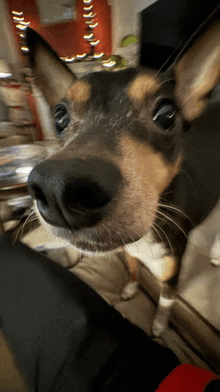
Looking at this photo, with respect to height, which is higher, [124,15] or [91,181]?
[124,15]

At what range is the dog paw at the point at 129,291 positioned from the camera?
90 centimetres

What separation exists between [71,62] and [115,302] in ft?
3.24

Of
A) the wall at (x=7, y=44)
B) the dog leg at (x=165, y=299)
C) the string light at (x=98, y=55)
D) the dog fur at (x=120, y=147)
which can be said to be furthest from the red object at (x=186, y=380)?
the wall at (x=7, y=44)

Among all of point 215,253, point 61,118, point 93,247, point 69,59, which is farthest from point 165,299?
point 69,59

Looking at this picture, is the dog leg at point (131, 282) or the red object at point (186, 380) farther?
the dog leg at point (131, 282)

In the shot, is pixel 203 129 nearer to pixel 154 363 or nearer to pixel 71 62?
pixel 71 62

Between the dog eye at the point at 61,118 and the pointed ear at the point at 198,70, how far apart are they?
0.33 meters

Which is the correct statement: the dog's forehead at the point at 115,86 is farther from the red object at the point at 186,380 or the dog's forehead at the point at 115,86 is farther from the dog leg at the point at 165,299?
the red object at the point at 186,380

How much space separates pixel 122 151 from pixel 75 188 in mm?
194

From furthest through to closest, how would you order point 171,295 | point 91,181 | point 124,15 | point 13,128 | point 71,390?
point 13,128 < point 171,295 < point 124,15 < point 71,390 < point 91,181

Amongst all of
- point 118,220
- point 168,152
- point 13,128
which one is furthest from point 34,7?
point 118,220

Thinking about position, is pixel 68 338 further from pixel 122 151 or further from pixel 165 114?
pixel 165 114

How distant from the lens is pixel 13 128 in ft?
3.68

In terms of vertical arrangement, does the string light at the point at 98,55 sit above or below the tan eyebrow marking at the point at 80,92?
above
